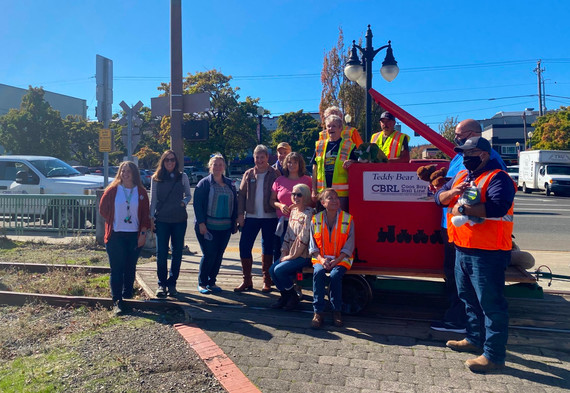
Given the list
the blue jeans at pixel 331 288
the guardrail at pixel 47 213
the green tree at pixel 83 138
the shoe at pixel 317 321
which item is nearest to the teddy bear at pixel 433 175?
the blue jeans at pixel 331 288

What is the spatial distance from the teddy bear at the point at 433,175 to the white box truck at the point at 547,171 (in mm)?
25336

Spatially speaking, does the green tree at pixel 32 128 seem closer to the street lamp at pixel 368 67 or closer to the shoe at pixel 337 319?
the street lamp at pixel 368 67

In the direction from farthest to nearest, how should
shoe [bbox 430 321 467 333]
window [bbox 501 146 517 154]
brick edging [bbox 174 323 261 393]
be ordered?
1. window [bbox 501 146 517 154]
2. shoe [bbox 430 321 467 333]
3. brick edging [bbox 174 323 261 393]

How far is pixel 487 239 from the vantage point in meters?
3.51

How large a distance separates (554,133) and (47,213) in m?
39.3

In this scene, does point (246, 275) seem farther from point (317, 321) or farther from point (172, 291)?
point (317, 321)

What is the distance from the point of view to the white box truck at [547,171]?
25.8m

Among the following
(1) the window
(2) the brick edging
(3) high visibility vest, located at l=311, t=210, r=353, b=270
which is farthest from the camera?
(1) the window

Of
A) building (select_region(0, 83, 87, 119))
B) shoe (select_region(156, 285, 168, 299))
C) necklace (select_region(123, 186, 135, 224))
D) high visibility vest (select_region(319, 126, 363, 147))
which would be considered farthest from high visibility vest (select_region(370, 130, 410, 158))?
building (select_region(0, 83, 87, 119))

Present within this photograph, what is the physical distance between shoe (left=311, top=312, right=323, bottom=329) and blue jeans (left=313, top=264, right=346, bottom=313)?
4 centimetres

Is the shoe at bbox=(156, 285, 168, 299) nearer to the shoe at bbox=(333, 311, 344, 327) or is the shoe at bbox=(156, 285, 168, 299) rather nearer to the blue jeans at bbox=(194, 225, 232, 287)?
the blue jeans at bbox=(194, 225, 232, 287)

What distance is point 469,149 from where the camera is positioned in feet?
11.6

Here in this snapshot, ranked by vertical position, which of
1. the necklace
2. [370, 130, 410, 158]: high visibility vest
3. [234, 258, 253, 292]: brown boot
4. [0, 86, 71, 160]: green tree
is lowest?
[234, 258, 253, 292]: brown boot

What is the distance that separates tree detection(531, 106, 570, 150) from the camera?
37219mm
